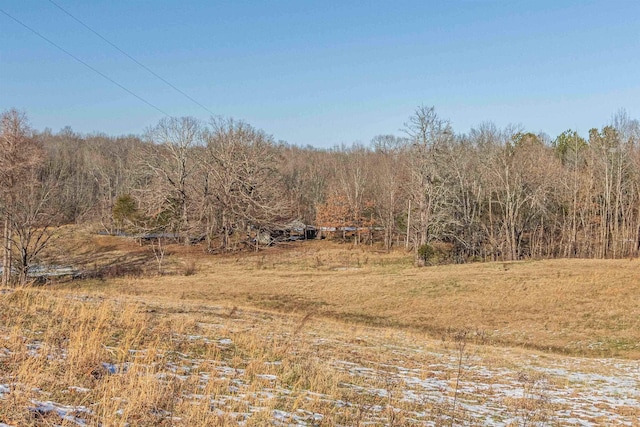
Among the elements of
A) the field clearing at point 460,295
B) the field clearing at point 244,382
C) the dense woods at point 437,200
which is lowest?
the field clearing at point 460,295

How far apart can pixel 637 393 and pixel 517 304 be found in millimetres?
16024

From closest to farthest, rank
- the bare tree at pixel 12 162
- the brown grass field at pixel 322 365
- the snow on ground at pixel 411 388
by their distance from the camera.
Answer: the brown grass field at pixel 322 365, the snow on ground at pixel 411 388, the bare tree at pixel 12 162

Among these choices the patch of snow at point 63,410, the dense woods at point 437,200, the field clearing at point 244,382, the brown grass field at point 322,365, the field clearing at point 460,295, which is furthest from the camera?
the dense woods at point 437,200

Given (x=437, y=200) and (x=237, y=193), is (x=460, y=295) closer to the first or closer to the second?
(x=437, y=200)

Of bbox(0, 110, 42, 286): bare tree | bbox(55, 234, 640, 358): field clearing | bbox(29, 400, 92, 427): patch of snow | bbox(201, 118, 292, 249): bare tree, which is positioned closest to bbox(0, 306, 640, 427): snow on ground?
bbox(29, 400, 92, 427): patch of snow

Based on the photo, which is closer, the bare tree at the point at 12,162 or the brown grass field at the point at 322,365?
the brown grass field at the point at 322,365

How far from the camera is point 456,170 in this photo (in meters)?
52.8

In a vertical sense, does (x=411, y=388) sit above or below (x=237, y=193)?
below

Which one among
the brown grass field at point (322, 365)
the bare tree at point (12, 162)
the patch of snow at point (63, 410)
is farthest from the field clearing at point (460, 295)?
the patch of snow at point (63, 410)

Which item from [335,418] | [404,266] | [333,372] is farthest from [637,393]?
[404,266]

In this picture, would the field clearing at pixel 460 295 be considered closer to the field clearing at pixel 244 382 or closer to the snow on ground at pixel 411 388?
the snow on ground at pixel 411 388

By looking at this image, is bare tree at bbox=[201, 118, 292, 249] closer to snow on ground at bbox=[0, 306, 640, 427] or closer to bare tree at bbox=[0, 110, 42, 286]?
bare tree at bbox=[0, 110, 42, 286]

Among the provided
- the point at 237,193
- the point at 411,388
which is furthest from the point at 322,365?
the point at 237,193

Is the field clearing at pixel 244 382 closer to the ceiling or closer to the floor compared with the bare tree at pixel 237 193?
closer to the floor
